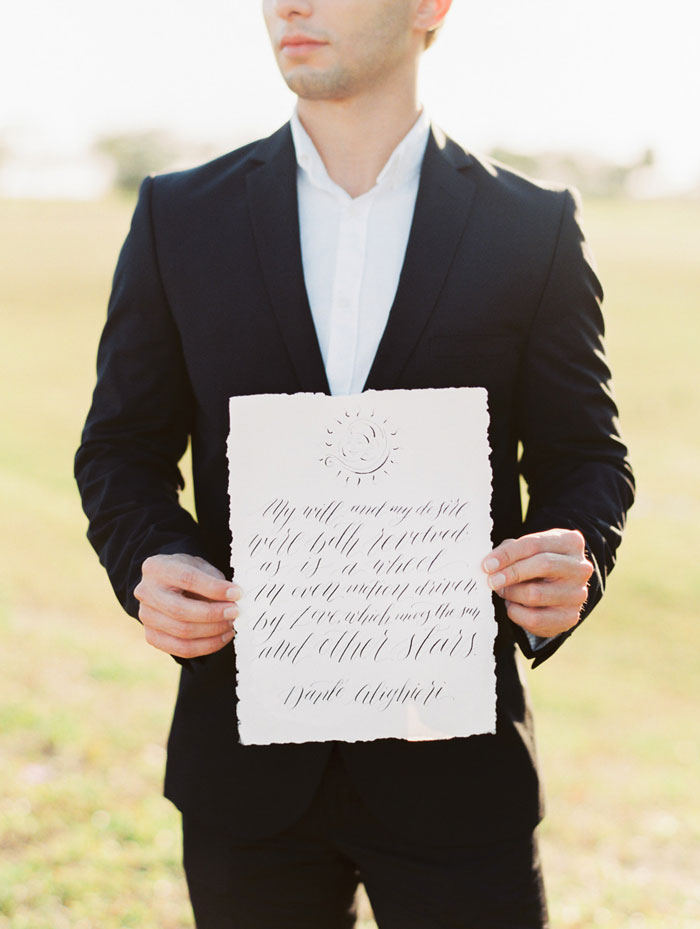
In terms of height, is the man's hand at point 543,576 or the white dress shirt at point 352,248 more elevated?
the white dress shirt at point 352,248

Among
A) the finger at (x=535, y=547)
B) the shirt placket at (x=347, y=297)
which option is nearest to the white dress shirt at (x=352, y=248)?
the shirt placket at (x=347, y=297)

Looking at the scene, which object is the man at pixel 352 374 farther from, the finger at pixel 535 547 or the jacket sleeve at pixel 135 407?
the finger at pixel 535 547

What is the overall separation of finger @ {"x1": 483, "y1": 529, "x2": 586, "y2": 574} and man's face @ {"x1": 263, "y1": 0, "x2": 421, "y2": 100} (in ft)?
2.88

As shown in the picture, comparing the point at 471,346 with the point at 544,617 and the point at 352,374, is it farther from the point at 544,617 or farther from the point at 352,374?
the point at 544,617

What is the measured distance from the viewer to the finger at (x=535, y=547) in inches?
60.4

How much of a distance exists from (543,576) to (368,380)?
461 millimetres

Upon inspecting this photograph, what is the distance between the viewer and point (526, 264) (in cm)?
179

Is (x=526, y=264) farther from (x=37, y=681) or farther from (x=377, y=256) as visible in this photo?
(x=37, y=681)

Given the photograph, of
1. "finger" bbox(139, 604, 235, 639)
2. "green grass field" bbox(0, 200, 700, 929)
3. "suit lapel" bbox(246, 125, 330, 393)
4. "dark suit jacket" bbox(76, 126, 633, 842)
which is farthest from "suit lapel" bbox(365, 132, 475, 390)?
"green grass field" bbox(0, 200, 700, 929)

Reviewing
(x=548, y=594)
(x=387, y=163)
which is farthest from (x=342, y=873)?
(x=387, y=163)

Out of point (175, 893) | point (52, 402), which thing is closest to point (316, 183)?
point (175, 893)

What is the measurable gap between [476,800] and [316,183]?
1185 mm

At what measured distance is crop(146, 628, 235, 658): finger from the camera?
5.21 ft

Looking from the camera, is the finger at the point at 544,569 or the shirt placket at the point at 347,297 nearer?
the finger at the point at 544,569
